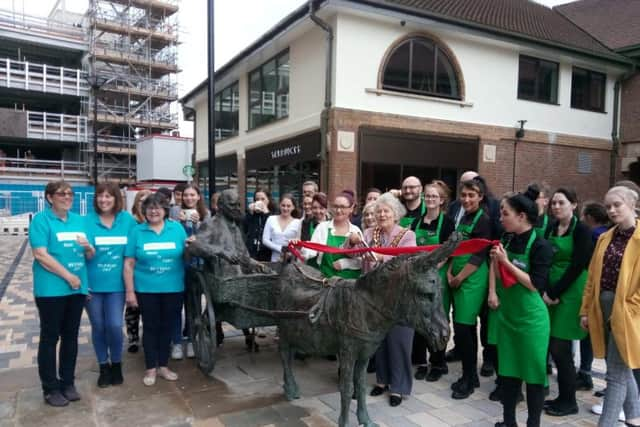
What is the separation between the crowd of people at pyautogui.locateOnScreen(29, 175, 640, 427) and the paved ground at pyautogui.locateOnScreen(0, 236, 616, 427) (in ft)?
0.44

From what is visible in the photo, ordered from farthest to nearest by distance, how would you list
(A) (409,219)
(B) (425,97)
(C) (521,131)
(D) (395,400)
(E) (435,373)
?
1. (C) (521,131)
2. (B) (425,97)
3. (A) (409,219)
4. (E) (435,373)
5. (D) (395,400)

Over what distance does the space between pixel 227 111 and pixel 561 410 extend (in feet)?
A: 56.7

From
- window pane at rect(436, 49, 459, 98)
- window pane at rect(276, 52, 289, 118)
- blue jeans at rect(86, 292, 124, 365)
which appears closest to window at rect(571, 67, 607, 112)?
window pane at rect(436, 49, 459, 98)

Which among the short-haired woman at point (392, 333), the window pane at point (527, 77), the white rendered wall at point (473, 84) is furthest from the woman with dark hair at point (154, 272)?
the window pane at point (527, 77)

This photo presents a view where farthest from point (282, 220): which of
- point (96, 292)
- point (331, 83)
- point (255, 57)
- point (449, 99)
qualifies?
→ point (255, 57)

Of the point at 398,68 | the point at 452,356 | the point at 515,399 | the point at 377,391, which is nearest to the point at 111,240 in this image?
the point at 377,391

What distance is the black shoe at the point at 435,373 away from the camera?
4.45 meters

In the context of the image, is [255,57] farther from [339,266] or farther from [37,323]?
[339,266]

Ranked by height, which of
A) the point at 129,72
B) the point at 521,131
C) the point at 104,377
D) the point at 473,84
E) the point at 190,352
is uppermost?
the point at 129,72

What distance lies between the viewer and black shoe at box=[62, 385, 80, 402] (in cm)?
385

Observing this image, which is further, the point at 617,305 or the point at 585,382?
the point at 585,382

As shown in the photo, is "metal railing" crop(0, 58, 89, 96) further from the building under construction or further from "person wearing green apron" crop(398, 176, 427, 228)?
"person wearing green apron" crop(398, 176, 427, 228)

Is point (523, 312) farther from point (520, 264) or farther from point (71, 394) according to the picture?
point (71, 394)

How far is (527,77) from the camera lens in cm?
1424
